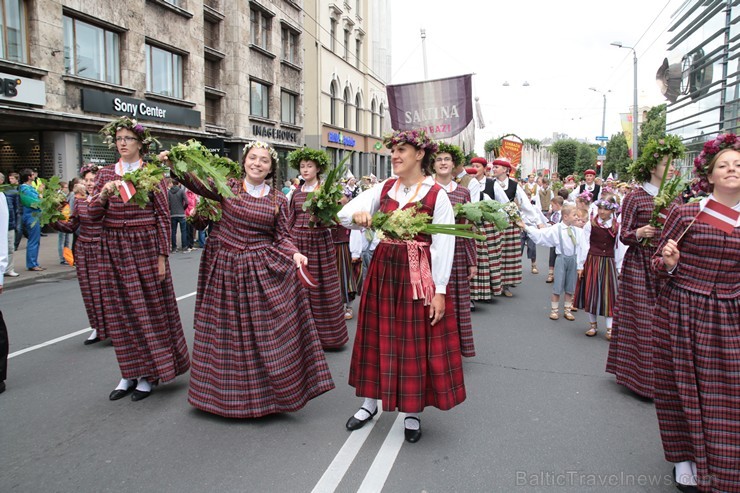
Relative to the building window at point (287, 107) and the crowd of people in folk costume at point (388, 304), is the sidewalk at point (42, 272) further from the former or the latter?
the building window at point (287, 107)

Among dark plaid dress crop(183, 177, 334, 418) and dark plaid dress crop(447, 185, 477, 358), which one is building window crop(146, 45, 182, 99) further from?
dark plaid dress crop(183, 177, 334, 418)

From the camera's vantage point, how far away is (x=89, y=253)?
5.50m

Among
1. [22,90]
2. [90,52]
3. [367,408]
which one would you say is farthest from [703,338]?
[90,52]

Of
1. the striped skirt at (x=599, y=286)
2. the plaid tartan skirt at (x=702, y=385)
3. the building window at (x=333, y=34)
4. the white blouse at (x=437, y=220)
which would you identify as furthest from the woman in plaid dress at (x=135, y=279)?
the building window at (x=333, y=34)

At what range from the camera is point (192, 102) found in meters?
22.2

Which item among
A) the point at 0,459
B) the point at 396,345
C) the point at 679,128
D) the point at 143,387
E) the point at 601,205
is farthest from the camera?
the point at 679,128

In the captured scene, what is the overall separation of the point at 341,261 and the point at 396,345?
3.41 meters

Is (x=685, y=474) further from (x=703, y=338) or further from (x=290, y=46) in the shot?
(x=290, y=46)

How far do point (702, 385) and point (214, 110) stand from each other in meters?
25.4

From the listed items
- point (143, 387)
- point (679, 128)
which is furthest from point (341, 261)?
point (679, 128)

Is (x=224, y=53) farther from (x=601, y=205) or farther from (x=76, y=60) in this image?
(x=601, y=205)

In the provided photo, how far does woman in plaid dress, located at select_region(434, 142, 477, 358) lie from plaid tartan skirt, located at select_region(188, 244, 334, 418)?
164 cm

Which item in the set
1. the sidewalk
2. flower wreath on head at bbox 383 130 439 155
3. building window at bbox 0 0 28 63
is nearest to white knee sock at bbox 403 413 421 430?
flower wreath on head at bbox 383 130 439 155

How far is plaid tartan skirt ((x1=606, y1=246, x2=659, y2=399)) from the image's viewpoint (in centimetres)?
471
